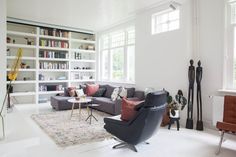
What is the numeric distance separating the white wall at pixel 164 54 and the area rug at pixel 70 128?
5.97ft

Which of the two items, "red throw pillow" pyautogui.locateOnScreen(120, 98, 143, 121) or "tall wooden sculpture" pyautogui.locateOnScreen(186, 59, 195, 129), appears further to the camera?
"tall wooden sculpture" pyautogui.locateOnScreen(186, 59, 195, 129)

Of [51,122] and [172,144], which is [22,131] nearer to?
[51,122]

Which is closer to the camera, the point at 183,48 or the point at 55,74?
the point at 183,48

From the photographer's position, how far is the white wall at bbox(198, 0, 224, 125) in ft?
12.5

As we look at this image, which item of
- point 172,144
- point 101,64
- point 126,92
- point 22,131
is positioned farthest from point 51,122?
point 101,64

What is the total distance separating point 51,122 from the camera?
4395 millimetres

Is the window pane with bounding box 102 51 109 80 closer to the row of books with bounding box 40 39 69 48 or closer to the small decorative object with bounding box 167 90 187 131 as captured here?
the row of books with bounding box 40 39 69 48

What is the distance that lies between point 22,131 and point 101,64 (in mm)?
4749

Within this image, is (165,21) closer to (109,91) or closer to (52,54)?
(109,91)

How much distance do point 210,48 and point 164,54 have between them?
3.81 ft

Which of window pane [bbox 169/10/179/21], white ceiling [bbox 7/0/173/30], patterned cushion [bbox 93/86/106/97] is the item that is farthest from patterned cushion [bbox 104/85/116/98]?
window pane [bbox 169/10/179/21]

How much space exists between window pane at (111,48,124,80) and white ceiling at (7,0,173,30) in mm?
1076

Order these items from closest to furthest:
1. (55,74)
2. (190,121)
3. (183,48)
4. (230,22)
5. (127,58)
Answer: (230,22), (190,121), (183,48), (127,58), (55,74)

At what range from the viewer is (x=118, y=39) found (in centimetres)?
714
